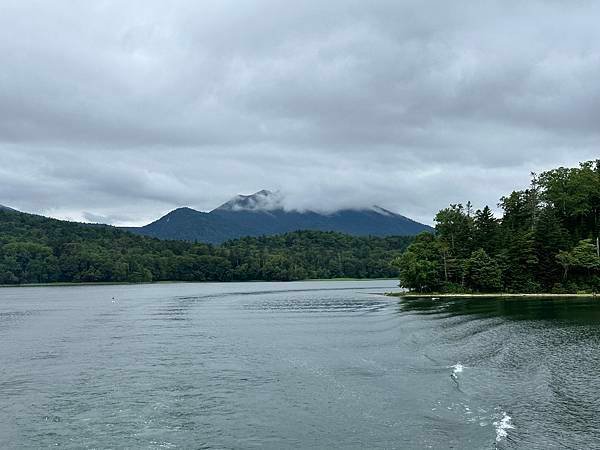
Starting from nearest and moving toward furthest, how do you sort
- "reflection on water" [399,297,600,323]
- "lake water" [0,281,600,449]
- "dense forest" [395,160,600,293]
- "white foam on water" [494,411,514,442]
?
"white foam on water" [494,411,514,442] < "lake water" [0,281,600,449] < "reflection on water" [399,297,600,323] < "dense forest" [395,160,600,293]

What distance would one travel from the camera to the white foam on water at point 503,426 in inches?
889

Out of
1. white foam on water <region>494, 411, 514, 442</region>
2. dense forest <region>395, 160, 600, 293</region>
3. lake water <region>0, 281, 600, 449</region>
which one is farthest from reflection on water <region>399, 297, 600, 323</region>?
white foam on water <region>494, 411, 514, 442</region>

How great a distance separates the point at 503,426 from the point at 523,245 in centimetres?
9491

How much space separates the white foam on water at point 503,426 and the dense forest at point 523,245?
8946cm

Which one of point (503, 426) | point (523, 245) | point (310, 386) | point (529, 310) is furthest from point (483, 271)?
point (503, 426)

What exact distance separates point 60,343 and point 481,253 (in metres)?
85.1

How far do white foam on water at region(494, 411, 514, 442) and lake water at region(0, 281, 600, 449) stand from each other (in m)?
0.09

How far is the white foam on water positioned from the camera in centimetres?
2258

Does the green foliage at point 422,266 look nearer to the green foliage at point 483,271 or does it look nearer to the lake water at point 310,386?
the green foliage at point 483,271

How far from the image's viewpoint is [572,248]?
364 feet

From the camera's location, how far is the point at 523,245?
111125 millimetres

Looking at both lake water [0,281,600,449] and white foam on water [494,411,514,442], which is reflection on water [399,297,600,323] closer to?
lake water [0,281,600,449]

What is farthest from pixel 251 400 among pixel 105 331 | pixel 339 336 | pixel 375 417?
pixel 105 331

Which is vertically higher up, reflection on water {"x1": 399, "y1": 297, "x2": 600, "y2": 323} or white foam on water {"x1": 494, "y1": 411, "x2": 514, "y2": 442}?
reflection on water {"x1": 399, "y1": 297, "x2": 600, "y2": 323}
